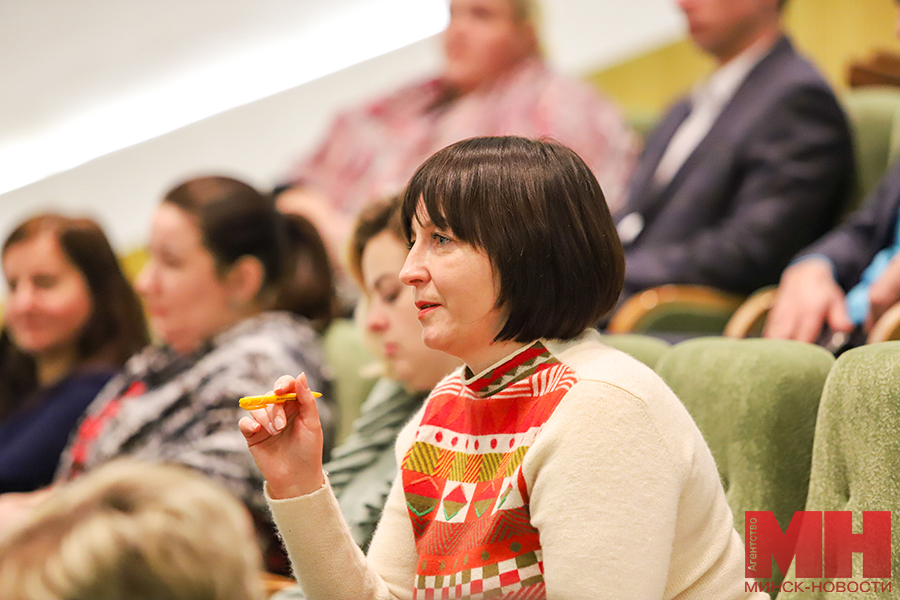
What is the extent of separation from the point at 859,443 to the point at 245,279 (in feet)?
3.76

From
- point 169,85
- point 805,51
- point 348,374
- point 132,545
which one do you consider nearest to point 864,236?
point 348,374

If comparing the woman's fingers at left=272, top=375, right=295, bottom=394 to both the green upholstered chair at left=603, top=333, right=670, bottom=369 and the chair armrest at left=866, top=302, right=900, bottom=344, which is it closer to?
the green upholstered chair at left=603, top=333, right=670, bottom=369

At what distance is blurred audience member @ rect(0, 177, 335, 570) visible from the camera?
1.48 m

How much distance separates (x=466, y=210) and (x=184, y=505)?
0.32 meters

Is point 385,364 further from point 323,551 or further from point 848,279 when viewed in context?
point 848,279

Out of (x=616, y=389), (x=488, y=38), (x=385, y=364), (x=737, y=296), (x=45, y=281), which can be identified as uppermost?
(x=488, y=38)

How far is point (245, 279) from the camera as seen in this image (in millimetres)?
1680

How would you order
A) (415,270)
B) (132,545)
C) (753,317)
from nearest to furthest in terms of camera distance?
1. (132,545)
2. (415,270)
3. (753,317)

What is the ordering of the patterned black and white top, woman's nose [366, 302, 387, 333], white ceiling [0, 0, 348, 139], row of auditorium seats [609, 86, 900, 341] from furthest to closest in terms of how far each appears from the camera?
1. white ceiling [0, 0, 348, 139]
2. row of auditorium seats [609, 86, 900, 341]
3. the patterned black and white top
4. woman's nose [366, 302, 387, 333]

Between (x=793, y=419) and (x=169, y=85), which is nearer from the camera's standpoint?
(x=793, y=419)

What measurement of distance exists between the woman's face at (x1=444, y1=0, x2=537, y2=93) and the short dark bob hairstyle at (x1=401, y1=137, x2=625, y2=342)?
165 cm

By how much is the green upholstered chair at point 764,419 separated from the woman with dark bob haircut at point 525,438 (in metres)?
0.25

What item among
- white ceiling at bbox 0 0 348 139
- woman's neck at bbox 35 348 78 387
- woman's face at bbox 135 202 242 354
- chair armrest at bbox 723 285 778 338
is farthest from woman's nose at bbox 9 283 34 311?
white ceiling at bbox 0 0 348 139

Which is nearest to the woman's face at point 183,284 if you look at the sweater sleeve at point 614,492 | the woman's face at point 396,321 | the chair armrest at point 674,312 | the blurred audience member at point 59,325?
the blurred audience member at point 59,325
